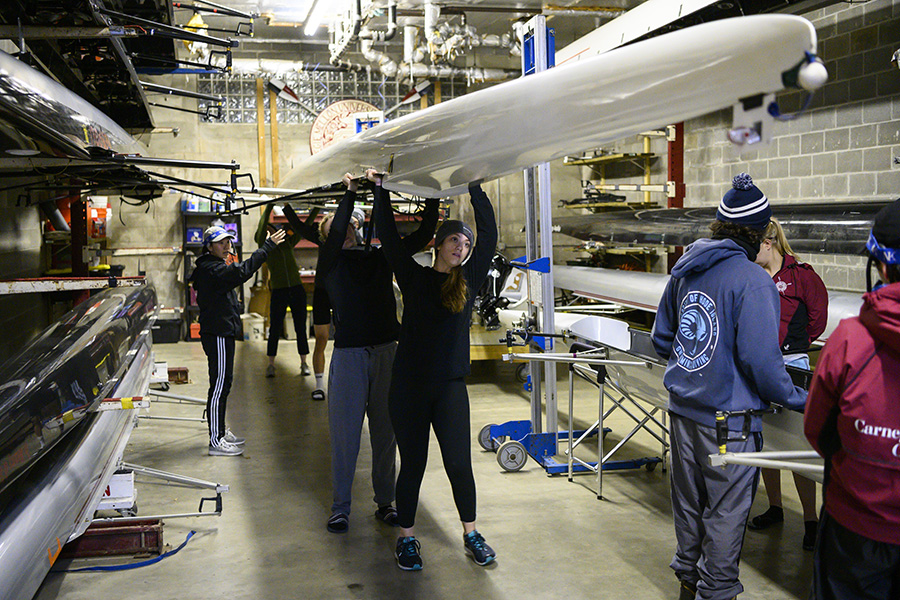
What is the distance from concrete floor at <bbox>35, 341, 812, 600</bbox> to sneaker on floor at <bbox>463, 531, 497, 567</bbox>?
0.16ft

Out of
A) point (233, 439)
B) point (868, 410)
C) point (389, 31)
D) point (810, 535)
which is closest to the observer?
point (868, 410)

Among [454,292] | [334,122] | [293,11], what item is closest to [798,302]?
[454,292]

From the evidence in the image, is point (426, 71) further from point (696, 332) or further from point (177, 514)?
point (696, 332)

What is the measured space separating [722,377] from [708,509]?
41 cm

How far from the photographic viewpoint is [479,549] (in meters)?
3.02

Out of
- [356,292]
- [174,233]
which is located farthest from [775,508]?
[174,233]

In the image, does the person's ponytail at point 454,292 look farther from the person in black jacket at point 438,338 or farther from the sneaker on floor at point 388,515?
the sneaker on floor at point 388,515

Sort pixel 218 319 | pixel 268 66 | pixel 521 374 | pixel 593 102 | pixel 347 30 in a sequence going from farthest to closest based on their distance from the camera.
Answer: pixel 268 66 < pixel 347 30 < pixel 521 374 < pixel 218 319 < pixel 593 102

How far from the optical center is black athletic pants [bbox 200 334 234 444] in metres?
4.58

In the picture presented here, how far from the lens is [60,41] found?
15.6 ft

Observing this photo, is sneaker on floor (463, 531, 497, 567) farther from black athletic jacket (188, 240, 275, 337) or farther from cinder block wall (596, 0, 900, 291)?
cinder block wall (596, 0, 900, 291)

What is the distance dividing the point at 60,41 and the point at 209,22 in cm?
462

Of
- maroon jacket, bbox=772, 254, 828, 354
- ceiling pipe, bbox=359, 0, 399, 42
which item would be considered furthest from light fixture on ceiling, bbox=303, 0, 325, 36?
maroon jacket, bbox=772, 254, 828, 354

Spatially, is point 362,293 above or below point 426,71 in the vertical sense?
below
